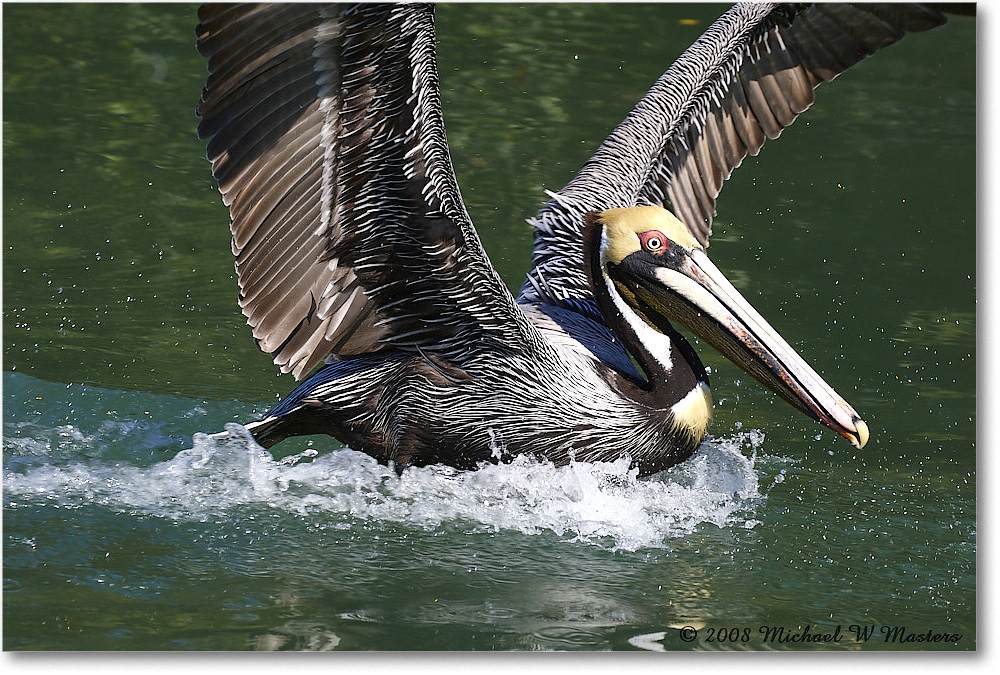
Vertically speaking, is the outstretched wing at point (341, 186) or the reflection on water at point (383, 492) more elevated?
the outstretched wing at point (341, 186)

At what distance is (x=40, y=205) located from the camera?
6.68 metres

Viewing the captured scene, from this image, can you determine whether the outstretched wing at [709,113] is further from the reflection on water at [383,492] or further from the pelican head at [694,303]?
the reflection on water at [383,492]

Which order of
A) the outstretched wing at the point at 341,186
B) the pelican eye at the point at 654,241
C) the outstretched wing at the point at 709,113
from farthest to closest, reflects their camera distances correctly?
the outstretched wing at the point at 709,113 → the pelican eye at the point at 654,241 → the outstretched wing at the point at 341,186

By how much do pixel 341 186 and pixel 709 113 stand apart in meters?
2.02

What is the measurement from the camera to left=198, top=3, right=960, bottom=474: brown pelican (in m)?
4.00

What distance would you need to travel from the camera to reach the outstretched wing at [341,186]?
12.9 feet

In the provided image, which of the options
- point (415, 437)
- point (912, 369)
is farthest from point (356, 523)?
point (912, 369)

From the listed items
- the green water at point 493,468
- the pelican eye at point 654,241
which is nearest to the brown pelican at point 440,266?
the pelican eye at point 654,241

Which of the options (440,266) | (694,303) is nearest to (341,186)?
(440,266)

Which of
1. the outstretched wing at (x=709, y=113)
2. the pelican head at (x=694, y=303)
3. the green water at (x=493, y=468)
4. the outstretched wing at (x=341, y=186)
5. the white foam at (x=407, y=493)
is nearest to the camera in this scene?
the outstretched wing at (x=341, y=186)

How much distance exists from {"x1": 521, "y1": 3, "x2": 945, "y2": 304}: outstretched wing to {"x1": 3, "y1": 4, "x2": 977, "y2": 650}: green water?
934mm

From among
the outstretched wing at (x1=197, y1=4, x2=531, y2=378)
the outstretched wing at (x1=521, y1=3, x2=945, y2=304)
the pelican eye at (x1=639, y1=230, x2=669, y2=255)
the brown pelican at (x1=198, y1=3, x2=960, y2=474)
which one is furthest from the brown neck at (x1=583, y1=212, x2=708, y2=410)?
the outstretched wing at (x1=197, y1=4, x2=531, y2=378)

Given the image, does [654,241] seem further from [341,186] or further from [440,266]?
[341,186]

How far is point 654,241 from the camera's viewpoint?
15.7 feet
